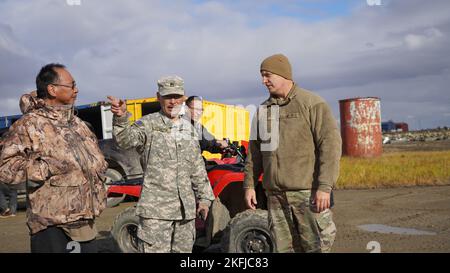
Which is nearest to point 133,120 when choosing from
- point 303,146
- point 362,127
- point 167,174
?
point 167,174

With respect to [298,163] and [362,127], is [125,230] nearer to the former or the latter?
[298,163]

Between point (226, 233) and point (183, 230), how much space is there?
121cm

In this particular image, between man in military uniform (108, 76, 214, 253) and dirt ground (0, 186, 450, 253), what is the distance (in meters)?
1.95

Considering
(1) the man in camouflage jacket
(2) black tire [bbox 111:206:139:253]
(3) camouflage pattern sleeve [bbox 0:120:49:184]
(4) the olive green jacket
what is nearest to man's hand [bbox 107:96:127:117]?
(1) the man in camouflage jacket

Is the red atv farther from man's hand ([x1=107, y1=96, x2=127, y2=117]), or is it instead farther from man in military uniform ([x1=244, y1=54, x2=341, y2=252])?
man's hand ([x1=107, y1=96, x2=127, y2=117])

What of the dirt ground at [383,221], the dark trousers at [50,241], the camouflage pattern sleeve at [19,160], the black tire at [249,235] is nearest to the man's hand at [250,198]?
the black tire at [249,235]

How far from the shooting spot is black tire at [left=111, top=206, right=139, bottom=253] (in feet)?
16.6

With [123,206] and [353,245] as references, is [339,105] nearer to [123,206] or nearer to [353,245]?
[123,206]

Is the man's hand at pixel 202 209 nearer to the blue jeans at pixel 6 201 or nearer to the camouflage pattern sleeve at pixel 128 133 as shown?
the camouflage pattern sleeve at pixel 128 133

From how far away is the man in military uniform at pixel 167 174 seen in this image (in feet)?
11.0

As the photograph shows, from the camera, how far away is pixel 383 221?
6996 mm

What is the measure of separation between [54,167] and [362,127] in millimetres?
17260
